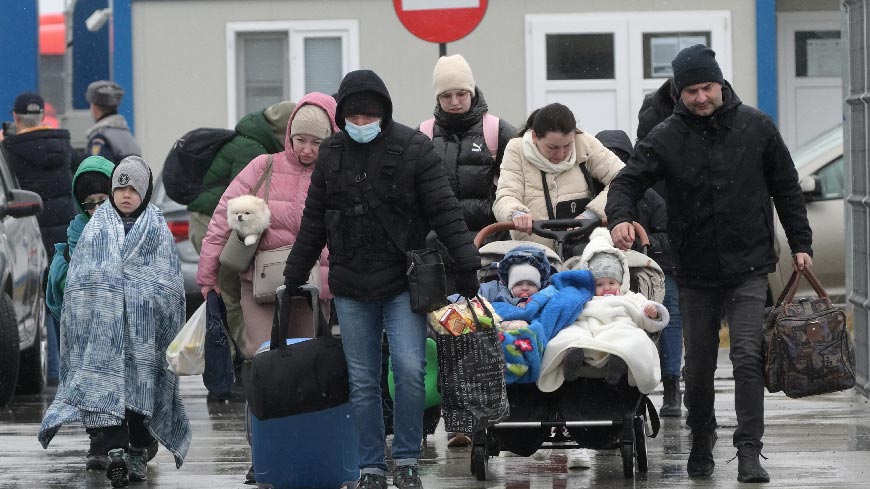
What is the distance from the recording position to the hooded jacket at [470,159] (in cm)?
1055

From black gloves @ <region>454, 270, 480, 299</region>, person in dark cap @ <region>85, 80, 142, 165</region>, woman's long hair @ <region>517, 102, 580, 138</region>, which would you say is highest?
person in dark cap @ <region>85, 80, 142, 165</region>

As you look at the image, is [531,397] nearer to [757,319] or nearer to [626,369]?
[626,369]

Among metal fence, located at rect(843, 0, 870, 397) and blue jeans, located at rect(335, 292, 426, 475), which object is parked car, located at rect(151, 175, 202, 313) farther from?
blue jeans, located at rect(335, 292, 426, 475)

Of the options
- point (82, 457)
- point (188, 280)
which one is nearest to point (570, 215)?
point (82, 457)

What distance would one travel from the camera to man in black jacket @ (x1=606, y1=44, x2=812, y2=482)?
880cm

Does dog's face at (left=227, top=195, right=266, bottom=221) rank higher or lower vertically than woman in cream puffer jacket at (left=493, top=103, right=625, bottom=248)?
lower

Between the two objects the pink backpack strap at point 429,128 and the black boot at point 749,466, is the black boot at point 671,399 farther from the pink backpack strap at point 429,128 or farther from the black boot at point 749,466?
Result: the black boot at point 749,466

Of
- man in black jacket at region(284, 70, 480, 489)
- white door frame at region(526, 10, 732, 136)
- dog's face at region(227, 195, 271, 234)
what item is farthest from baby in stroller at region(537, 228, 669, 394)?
white door frame at region(526, 10, 732, 136)

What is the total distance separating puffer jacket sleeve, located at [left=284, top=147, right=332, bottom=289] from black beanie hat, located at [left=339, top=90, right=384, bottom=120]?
227 mm

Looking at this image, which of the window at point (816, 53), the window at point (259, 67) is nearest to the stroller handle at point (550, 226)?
the window at point (259, 67)

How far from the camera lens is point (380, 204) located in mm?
8438

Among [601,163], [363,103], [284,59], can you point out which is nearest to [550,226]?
[601,163]

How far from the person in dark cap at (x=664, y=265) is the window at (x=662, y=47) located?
27.1ft

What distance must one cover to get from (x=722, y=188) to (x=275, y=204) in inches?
90.7
